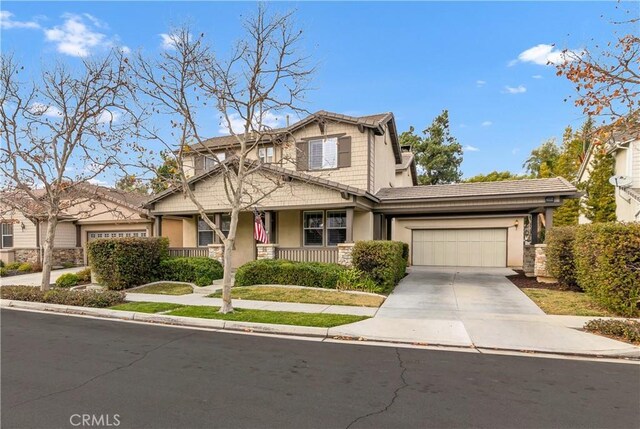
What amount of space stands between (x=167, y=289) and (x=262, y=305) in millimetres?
4899

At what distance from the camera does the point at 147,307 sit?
9.77 m

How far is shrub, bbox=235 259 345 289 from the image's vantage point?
1230 centimetres

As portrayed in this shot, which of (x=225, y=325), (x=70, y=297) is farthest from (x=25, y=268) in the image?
(x=225, y=325)

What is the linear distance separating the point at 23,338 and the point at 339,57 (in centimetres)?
1068

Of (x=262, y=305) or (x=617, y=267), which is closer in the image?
(x=617, y=267)

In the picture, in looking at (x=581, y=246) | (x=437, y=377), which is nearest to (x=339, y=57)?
(x=581, y=246)

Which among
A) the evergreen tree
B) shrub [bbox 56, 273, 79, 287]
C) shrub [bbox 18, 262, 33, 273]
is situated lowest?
shrub [bbox 18, 262, 33, 273]

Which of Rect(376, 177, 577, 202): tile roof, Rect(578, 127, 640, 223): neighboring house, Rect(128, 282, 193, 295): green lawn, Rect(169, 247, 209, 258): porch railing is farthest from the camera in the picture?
Rect(169, 247, 209, 258): porch railing

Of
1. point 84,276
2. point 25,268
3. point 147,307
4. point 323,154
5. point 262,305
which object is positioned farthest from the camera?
point 25,268

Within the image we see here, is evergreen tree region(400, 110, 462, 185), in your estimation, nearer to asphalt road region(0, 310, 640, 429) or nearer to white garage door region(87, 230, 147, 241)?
white garage door region(87, 230, 147, 241)

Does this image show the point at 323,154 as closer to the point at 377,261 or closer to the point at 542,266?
the point at 377,261

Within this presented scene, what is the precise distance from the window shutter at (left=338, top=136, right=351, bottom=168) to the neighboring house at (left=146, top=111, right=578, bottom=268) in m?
0.05

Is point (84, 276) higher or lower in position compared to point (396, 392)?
lower

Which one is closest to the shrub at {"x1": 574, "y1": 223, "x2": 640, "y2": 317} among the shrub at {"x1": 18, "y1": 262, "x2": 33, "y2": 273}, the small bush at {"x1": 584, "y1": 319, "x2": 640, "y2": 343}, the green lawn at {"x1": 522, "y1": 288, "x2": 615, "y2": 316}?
the green lawn at {"x1": 522, "y1": 288, "x2": 615, "y2": 316}
